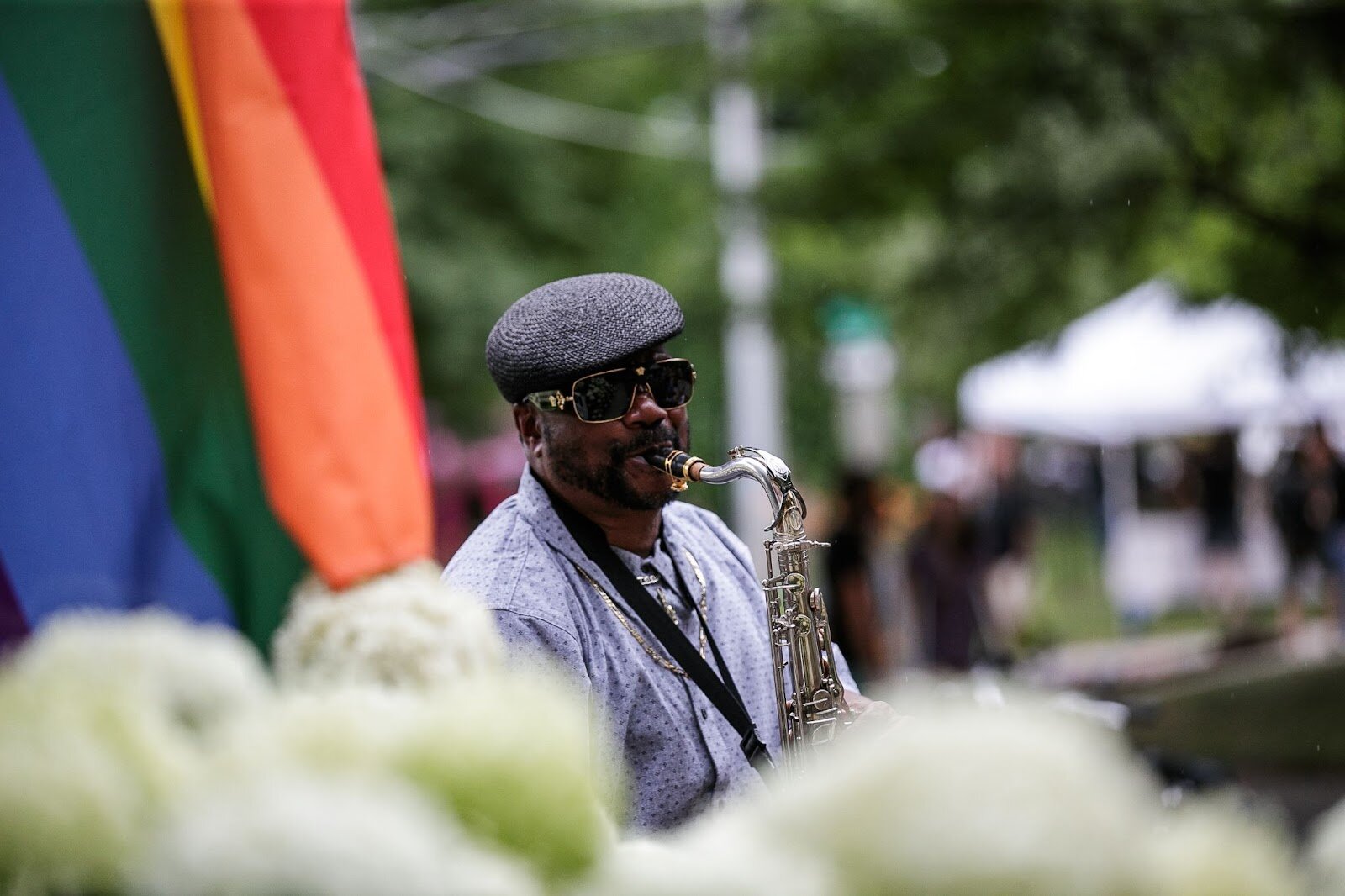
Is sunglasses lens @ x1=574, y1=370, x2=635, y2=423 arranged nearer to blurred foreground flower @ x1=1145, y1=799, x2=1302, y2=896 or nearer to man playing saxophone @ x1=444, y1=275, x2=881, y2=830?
man playing saxophone @ x1=444, y1=275, x2=881, y2=830

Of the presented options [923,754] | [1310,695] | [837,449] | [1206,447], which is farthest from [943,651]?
[837,449]

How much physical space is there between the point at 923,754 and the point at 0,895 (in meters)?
0.54

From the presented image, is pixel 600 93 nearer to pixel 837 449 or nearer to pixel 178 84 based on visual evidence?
pixel 837 449

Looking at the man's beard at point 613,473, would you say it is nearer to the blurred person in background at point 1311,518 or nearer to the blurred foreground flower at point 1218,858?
the blurred foreground flower at point 1218,858

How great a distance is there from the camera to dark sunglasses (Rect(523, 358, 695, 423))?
2898 millimetres

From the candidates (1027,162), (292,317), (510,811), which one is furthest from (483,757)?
(1027,162)

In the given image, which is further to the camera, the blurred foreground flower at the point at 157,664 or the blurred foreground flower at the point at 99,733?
the blurred foreground flower at the point at 157,664

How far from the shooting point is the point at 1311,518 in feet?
42.6

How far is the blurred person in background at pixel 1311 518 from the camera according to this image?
1266 cm

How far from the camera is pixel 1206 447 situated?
15445 millimetres

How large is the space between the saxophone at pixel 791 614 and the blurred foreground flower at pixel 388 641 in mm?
1637

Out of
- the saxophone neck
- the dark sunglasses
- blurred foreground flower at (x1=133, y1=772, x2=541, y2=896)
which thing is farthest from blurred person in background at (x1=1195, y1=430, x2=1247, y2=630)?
blurred foreground flower at (x1=133, y1=772, x2=541, y2=896)

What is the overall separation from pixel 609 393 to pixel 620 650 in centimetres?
50

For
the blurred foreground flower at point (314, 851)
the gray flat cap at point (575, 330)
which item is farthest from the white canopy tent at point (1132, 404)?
the blurred foreground flower at point (314, 851)
